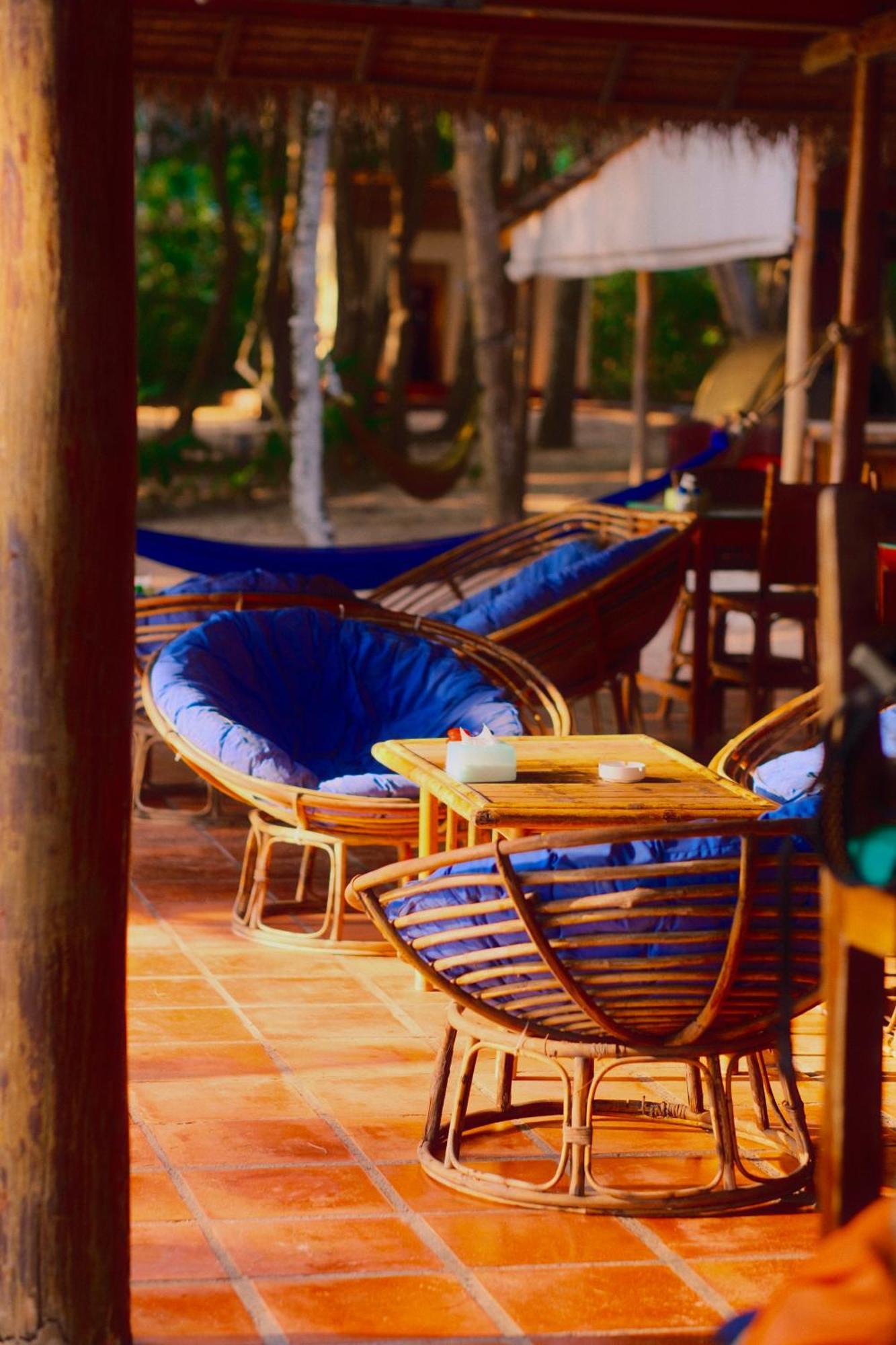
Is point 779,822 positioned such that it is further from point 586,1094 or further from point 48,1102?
point 48,1102

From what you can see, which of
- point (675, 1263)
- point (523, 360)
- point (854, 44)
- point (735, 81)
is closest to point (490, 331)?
point (523, 360)

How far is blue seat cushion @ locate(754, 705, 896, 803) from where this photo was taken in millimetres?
3299

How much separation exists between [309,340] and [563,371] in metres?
8.44

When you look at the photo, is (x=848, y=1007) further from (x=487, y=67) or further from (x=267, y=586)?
(x=487, y=67)

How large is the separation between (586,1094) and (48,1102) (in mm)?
825

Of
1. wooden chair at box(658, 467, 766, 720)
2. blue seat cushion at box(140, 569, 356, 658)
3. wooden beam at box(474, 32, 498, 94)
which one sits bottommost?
blue seat cushion at box(140, 569, 356, 658)

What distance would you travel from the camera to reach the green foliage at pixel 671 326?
2192 centimetres

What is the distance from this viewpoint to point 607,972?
2.50 m

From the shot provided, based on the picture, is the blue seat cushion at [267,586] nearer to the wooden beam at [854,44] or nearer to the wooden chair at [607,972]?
the wooden chair at [607,972]

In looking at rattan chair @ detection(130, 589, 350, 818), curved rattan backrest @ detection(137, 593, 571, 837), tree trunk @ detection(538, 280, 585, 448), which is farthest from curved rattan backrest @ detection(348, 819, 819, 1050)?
tree trunk @ detection(538, 280, 585, 448)

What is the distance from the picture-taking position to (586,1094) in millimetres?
2600

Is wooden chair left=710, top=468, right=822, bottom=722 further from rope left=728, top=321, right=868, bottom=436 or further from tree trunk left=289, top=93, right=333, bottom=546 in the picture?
tree trunk left=289, top=93, right=333, bottom=546

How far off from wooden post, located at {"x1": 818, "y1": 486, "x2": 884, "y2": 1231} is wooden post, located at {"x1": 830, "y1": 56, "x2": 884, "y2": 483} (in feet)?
16.3

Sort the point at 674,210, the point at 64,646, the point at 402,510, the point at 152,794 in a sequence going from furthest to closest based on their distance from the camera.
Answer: the point at 402,510, the point at 674,210, the point at 152,794, the point at 64,646
